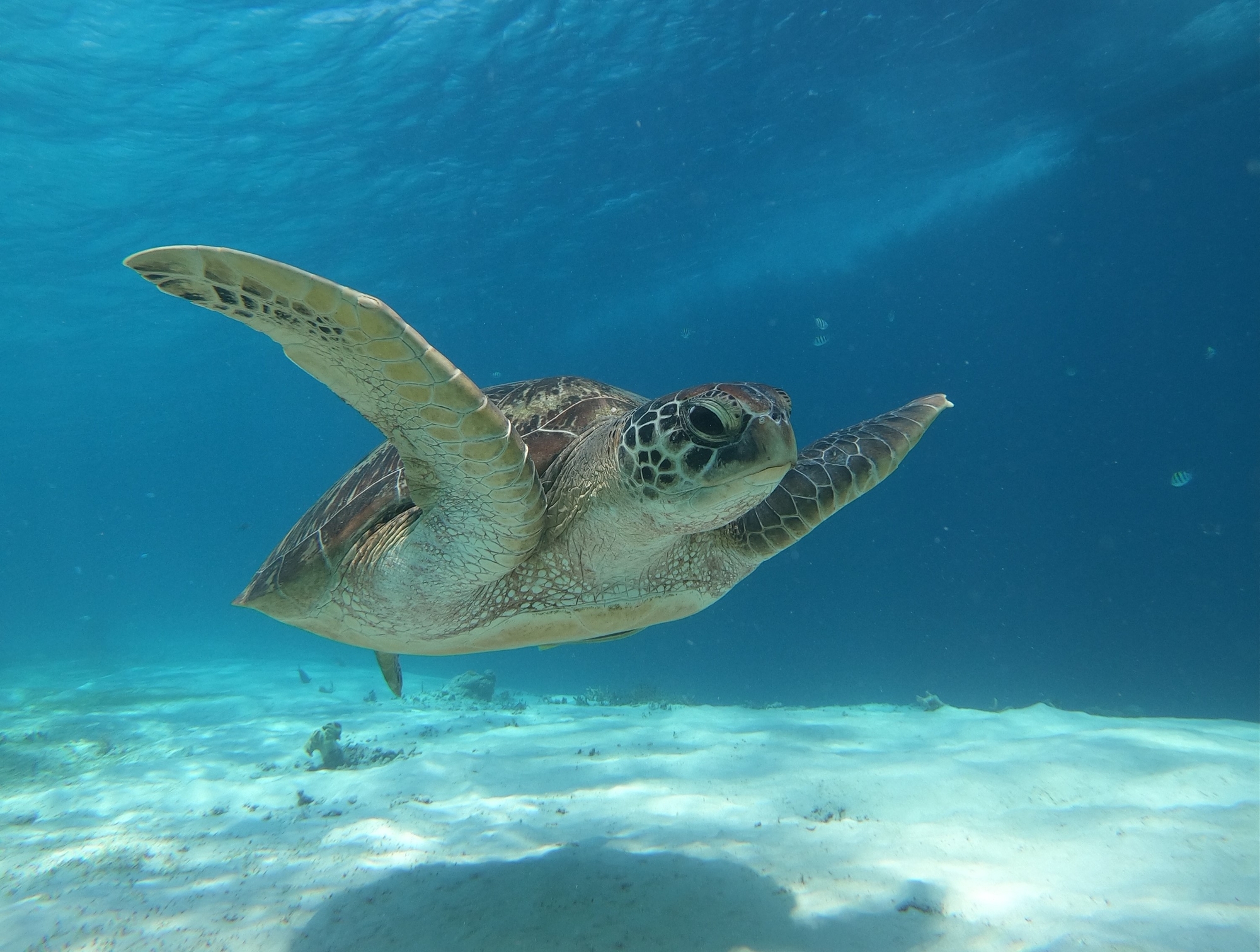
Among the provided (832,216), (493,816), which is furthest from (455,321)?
(493,816)

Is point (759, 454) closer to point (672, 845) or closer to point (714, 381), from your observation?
point (672, 845)

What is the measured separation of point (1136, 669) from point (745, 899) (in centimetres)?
2155

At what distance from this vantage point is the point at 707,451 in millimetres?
2139

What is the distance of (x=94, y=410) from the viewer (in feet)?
155

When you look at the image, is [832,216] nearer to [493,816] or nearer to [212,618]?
[493,816]

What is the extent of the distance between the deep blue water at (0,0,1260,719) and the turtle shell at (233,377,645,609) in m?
13.1

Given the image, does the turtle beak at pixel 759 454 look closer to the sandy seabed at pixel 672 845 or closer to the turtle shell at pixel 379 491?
the turtle shell at pixel 379 491

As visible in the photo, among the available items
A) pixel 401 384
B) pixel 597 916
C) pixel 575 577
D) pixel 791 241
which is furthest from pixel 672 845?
pixel 791 241

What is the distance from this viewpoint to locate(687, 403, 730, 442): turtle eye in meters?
2.09

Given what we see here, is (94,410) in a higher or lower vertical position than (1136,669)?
higher

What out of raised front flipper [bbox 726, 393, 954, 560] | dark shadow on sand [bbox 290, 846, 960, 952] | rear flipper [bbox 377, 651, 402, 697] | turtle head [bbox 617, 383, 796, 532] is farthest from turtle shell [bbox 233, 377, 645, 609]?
dark shadow on sand [bbox 290, 846, 960, 952]

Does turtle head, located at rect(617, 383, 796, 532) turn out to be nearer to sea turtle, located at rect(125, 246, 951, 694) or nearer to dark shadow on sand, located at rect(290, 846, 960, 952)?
sea turtle, located at rect(125, 246, 951, 694)

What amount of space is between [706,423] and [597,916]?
227cm

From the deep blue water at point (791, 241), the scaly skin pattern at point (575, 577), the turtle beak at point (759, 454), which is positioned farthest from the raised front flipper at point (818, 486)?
the deep blue water at point (791, 241)
